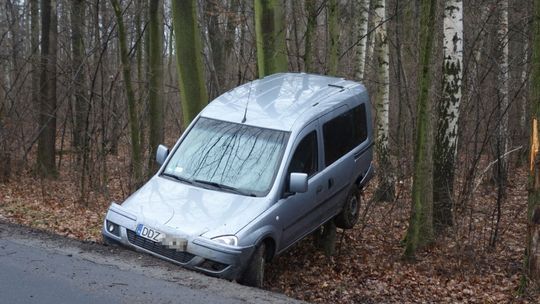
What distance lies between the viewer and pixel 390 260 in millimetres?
10094

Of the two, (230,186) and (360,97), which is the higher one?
(360,97)

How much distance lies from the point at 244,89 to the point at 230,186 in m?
2.15

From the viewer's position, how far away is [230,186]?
27.0 ft

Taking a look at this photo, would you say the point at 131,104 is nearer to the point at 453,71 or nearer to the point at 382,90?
the point at 382,90

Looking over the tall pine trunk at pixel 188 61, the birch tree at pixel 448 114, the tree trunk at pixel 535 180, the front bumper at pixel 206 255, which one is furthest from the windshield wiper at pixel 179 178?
the birch tree at pixel 448 114

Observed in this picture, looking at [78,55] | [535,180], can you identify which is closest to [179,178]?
[535,180]

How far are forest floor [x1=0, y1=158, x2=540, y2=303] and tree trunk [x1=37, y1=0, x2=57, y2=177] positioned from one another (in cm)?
550

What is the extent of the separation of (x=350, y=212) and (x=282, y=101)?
7.49ft

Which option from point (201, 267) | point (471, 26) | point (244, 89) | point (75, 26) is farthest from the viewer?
point (75, 26)

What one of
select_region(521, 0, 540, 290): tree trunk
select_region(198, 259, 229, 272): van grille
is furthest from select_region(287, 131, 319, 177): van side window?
select_region(521, 0, 540, 290): tree trunk

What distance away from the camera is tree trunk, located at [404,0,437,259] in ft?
30.7

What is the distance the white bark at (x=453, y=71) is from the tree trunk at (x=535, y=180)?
3051 mm

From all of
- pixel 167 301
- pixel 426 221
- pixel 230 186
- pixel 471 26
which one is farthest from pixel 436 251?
pixel 471 26

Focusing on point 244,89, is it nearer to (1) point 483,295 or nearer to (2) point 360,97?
(2) point 360,97
